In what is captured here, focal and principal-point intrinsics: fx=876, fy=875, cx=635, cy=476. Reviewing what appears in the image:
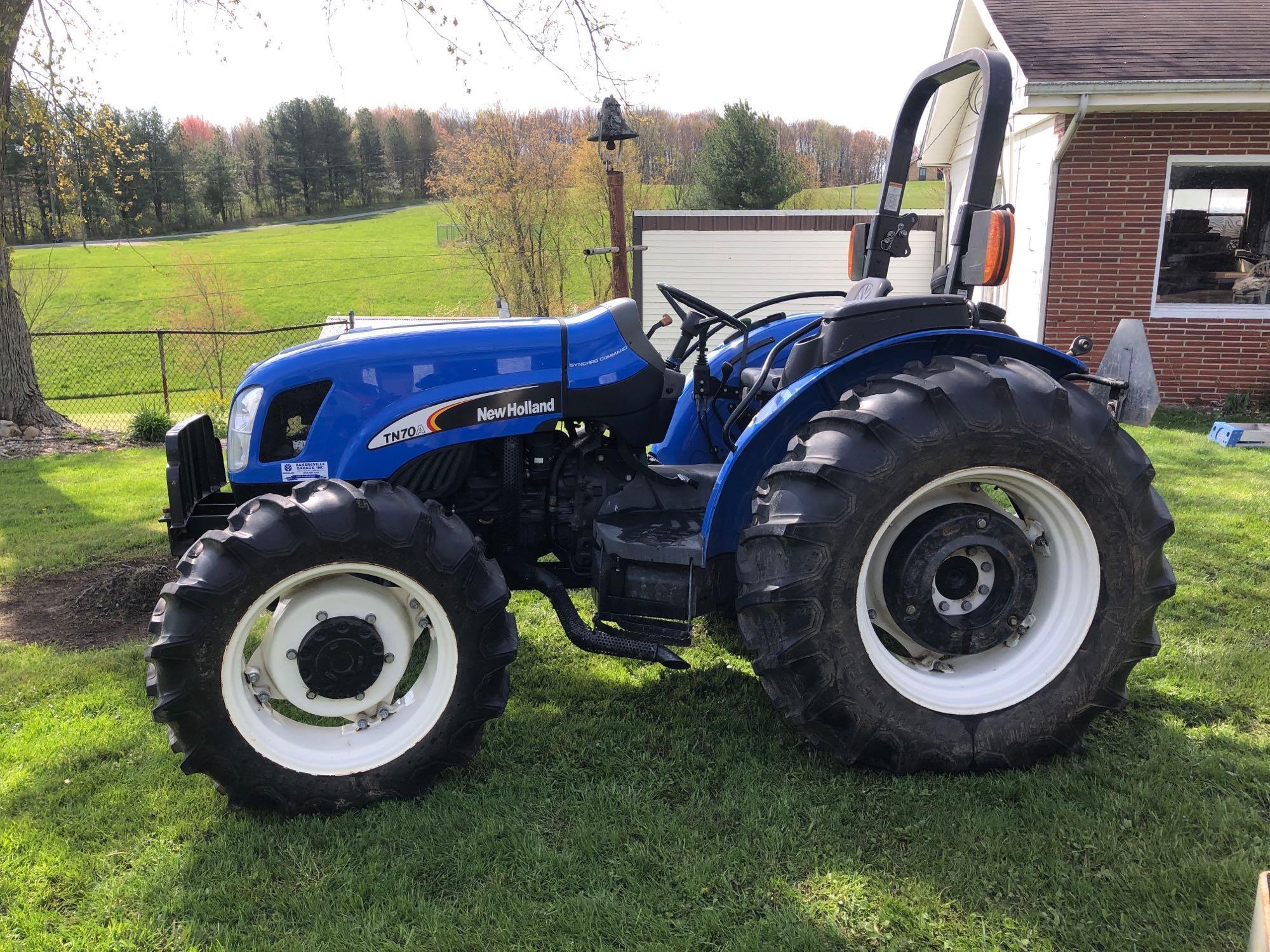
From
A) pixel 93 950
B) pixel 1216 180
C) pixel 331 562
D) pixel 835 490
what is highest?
pixel 1216 180

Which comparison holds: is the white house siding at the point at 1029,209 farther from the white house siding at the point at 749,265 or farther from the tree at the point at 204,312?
the tree at the point at 204,312

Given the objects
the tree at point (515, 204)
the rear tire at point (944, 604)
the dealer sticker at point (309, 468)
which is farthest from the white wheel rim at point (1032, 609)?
the tree at point (515, 204)

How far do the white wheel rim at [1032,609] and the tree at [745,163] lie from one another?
22644 millimetres

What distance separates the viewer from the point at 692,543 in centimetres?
285

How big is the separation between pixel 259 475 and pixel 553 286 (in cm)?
1812

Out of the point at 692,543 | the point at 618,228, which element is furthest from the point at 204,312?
the point at 692,543

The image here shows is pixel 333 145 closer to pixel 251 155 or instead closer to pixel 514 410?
pixel 251 155

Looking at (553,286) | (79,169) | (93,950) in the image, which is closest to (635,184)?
(553,286)

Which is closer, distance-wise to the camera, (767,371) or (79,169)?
(767,371)

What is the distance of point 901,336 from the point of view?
2666 millimetres

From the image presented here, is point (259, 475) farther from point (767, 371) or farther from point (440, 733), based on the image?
point (767, 371)

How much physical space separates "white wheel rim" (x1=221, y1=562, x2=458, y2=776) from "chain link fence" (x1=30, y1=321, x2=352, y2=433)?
7651 mm

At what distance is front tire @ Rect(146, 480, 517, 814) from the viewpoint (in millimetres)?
2299

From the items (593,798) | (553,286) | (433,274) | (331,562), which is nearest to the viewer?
(331,562)
